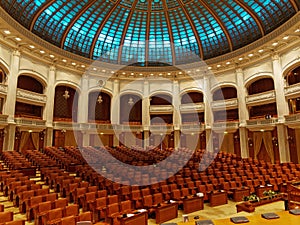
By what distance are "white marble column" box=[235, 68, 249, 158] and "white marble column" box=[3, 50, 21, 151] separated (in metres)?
16.9

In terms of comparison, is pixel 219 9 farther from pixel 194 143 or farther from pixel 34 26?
pixel 34 26

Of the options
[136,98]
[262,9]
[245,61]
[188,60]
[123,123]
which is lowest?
[123,123]

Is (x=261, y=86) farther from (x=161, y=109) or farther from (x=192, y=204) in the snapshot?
(x=192, y=204)

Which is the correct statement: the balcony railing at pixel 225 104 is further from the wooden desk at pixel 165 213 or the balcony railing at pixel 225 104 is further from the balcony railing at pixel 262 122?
the wooden desk at pixel 165 213

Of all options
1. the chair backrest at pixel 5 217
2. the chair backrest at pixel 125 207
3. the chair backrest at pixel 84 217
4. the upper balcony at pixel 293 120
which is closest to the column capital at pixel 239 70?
the upper balcony at pixel 293 120

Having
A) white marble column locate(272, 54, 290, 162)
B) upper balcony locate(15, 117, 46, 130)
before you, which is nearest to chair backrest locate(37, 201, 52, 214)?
upper balcony locate(15, 117, 46, 130)

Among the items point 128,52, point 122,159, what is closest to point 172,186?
point 122,159

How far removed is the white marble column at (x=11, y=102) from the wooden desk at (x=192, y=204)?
1298cm

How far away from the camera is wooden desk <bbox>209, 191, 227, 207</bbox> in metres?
7.82

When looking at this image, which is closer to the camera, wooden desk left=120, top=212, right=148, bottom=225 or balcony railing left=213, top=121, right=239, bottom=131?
wooden desk left=120, top=212, right=148, bottom=225

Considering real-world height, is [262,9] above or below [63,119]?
above

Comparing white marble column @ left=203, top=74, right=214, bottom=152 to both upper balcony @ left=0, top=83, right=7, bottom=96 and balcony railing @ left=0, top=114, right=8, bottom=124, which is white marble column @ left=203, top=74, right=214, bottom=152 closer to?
balcony railing @ left=0, top=114, right=8, bottom=124

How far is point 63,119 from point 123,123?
19.3 feet

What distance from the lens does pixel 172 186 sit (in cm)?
838
